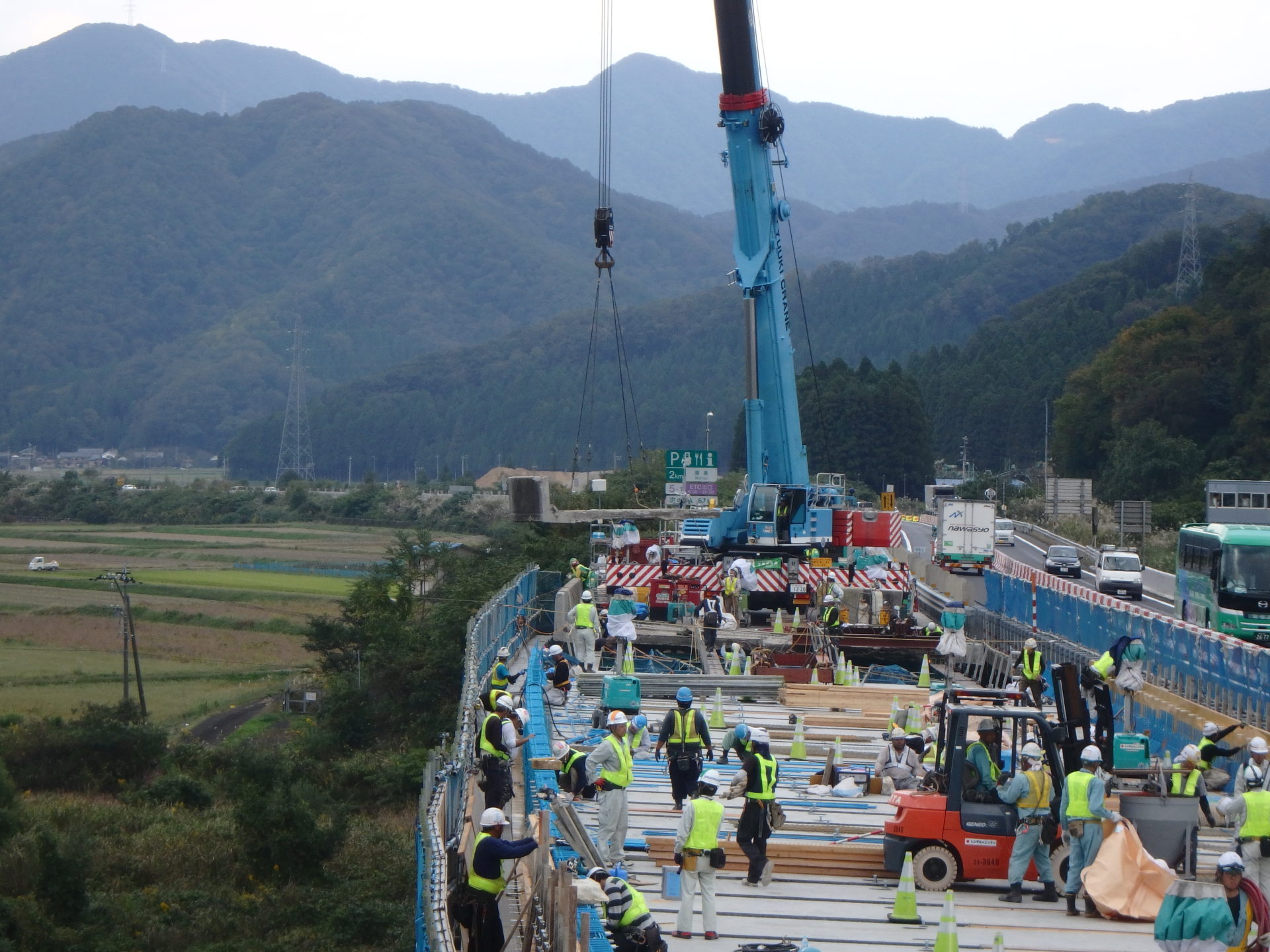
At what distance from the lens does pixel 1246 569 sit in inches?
1180

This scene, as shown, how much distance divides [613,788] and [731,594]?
18622 mm

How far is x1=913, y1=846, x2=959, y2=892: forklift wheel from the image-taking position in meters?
14.4

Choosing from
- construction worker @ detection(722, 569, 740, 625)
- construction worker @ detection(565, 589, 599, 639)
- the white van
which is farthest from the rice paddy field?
A: the white van

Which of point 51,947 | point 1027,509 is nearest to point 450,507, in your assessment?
point 1027,509

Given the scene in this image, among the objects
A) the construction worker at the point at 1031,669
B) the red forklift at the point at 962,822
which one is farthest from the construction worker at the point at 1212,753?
the construction worker at the point at 1031,669

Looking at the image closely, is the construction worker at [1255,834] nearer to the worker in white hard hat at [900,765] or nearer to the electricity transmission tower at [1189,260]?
the worker in white hard hat at [900,765]

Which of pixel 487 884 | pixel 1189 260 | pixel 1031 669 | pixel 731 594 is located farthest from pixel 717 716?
pixel 1189 260

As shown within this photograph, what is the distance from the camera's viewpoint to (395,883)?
2689 centimetres

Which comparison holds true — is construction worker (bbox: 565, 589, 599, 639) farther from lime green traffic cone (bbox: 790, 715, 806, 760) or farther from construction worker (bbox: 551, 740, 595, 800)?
construction worker (bbox: 551, 740, 595, 800)

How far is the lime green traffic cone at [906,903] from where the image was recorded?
13594mm

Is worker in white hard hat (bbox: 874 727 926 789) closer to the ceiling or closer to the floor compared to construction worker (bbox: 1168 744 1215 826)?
closer to the floor

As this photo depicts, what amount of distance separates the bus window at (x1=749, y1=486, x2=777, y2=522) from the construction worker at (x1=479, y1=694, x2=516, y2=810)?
1794 centimetres

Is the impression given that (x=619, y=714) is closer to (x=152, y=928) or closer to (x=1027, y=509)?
(x=152, y=928)

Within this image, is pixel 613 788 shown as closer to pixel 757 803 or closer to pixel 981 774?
pixel 757 803
